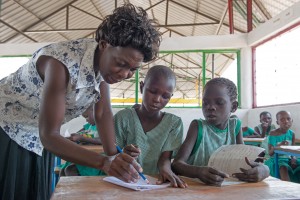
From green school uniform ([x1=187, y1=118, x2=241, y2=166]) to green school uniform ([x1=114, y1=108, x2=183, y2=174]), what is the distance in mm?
88

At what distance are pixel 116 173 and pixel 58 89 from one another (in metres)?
0.31

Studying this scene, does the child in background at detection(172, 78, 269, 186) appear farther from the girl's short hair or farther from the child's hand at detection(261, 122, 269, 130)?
the child's hand at detection(261, 122, 269, 130)

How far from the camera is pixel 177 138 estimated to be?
149 cm

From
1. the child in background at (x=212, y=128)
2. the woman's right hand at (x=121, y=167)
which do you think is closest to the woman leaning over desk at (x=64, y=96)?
the woman's right hand at (x=121, y=167)

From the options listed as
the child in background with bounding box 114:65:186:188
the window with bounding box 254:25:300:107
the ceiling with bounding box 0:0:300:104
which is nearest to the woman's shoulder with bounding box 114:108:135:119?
the child in background with bounding box 114:65:186:188

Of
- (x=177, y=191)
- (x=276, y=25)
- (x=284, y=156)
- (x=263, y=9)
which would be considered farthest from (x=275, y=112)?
(x=177, y=191)

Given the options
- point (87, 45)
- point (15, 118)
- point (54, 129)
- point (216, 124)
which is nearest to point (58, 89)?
point (54, 129)

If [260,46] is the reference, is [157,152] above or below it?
below

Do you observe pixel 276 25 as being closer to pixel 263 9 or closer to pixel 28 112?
pixel 263 9

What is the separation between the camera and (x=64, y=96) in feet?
3.37

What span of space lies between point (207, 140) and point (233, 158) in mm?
336

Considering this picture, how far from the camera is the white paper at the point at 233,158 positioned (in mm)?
1165

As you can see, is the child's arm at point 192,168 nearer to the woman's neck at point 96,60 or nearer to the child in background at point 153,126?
the child in background at point 153,126

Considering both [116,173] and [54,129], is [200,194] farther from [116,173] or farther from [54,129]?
[54,129]
